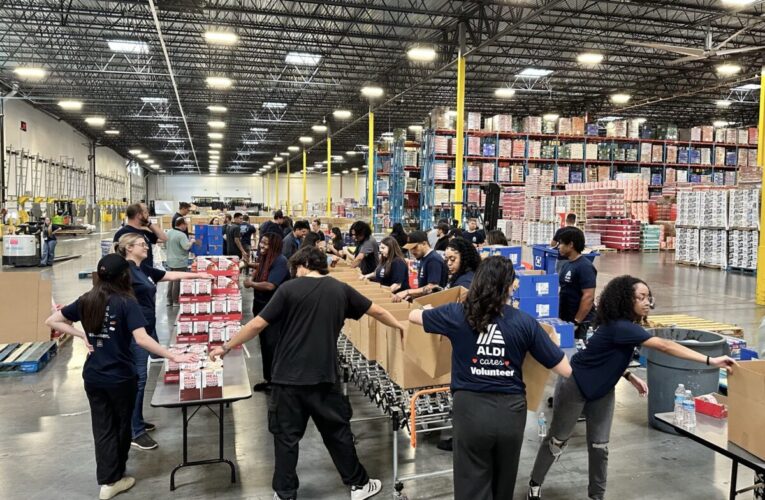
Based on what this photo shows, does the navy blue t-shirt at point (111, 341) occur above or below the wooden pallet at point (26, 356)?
above

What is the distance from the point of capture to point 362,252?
8242mm

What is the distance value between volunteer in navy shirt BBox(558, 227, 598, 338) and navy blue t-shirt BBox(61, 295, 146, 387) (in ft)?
12.5

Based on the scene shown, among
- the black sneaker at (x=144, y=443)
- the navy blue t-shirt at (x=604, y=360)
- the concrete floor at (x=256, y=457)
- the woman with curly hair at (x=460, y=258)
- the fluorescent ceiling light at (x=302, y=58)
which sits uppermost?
the fluorescent ceiling light at (x=302, y=58)

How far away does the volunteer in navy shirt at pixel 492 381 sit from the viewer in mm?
2855

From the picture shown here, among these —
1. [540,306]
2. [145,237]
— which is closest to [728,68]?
[540,306]

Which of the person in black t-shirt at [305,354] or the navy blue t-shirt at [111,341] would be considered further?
the navy blue t-shirt at [111,341]

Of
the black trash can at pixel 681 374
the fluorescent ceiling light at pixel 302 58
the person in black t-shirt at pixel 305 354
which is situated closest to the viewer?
the person in black t-shirt at pixel 305 354

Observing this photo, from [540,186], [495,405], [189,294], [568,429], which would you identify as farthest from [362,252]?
[540,186]

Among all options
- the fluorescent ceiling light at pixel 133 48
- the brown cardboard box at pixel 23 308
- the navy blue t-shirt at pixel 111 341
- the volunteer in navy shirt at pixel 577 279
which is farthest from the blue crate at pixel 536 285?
the fluorescent ceiling light at pixel 133 48

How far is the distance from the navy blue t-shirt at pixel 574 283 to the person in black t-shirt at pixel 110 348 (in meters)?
3.72

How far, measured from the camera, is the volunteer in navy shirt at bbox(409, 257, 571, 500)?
2855 millimetres

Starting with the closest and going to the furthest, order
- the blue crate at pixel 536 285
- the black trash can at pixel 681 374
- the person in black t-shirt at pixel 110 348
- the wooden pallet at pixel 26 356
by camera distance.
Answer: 1. the person in black t-shirt at pixel 110 348
2. the black trash can at pixel 681 374
3. the blue crate at pixel 536 285
4. the wooden pallet at pixel 26 356

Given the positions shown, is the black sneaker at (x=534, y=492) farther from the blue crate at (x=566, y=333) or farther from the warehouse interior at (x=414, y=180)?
the blue crate at (x=566, y=333)

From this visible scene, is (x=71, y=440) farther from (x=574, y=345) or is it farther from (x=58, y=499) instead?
(x=574, y=345)
